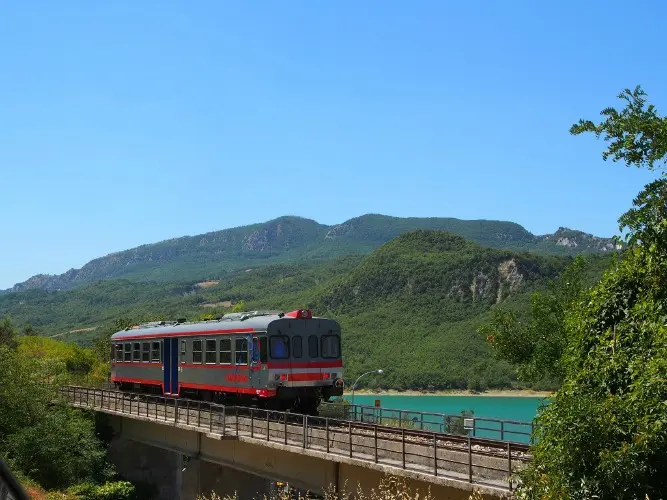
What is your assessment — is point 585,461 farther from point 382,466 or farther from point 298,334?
point 298,334

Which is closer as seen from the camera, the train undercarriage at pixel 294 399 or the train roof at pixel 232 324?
the train undercarriage at pixel 294 399

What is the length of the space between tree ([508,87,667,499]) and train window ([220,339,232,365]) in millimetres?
15225

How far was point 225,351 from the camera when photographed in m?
28.9

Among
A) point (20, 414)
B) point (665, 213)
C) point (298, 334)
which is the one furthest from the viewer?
point (20, 414)

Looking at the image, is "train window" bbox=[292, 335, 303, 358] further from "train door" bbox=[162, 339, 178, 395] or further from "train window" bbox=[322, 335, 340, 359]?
"train door" bbox=[162, 339, 178, 395]

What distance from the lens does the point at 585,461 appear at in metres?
13.3

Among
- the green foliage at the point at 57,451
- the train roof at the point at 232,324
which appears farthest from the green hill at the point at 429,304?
the train roof at the point at 232,324

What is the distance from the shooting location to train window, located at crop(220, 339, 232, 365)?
1128 inches

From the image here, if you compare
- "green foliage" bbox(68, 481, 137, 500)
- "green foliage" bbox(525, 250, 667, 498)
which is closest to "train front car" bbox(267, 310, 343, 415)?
"green foliage" bbox(525, 250, 667, 498)


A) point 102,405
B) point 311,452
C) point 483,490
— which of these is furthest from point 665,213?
point 102,405

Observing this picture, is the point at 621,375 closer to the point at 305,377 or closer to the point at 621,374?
the point at 621,374

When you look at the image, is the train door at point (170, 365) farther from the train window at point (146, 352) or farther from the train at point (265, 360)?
the train window at point (146, 352)

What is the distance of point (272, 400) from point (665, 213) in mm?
16423

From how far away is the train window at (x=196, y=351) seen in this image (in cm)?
3110
